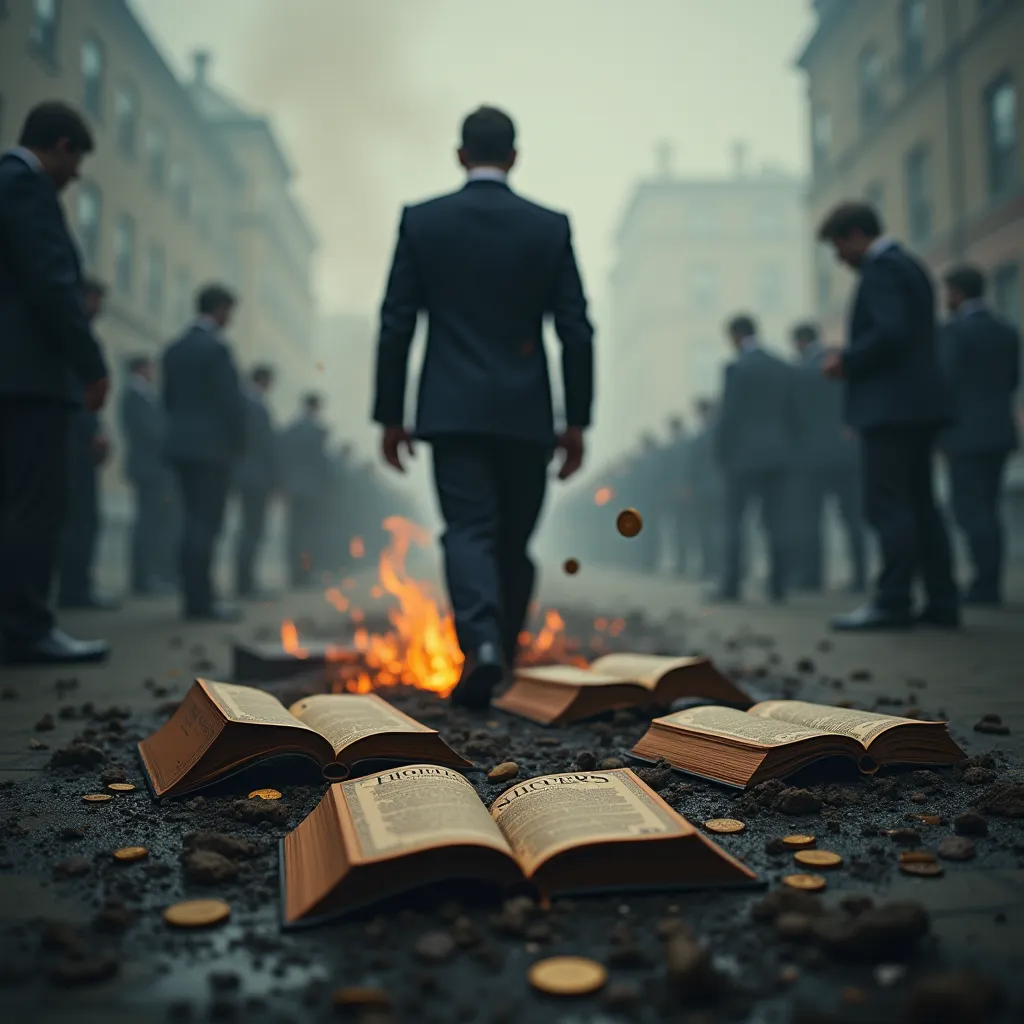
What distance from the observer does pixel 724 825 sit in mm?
2107

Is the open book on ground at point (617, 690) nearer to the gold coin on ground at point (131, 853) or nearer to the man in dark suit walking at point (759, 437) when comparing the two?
the gold coin on ground at point (131, 853)

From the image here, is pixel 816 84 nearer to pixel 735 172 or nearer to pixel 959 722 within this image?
pixel 959 722

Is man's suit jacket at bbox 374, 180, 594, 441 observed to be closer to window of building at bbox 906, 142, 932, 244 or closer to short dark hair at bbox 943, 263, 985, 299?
short dark hair at bbox 943, 263, 985, 299

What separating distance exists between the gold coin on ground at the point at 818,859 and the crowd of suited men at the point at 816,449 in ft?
15.8

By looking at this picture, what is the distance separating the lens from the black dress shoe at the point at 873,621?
6.14m

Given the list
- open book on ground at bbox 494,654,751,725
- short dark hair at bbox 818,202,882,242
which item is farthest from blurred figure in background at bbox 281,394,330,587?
open book on ground at bbox 494,654,751,725

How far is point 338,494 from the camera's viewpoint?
18.5 meters

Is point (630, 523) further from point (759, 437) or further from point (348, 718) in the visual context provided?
point (759, 437)

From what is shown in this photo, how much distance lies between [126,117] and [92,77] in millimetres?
2956

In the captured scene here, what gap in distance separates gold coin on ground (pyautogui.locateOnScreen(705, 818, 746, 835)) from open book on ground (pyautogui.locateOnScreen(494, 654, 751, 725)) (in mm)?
1163

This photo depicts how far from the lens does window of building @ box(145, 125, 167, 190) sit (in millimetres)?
27297

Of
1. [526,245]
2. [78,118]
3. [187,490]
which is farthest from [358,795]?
[187,490]

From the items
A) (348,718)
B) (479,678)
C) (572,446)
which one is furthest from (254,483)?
(348,718)

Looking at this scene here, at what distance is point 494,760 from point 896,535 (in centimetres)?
401
